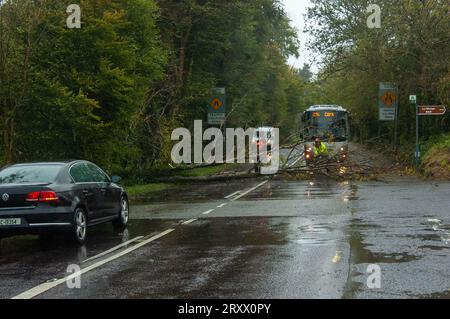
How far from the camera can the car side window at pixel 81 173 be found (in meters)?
12.0

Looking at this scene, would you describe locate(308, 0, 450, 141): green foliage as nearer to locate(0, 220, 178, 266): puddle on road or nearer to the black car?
locate(0, 220, 178, 266): puddle on road

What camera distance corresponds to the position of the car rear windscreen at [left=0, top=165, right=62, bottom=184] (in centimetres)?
1139

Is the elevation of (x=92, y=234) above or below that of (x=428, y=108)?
below

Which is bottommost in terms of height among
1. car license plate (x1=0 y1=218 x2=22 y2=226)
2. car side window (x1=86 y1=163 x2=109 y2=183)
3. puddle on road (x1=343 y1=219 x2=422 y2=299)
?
puddle on road (x1=343 y1=219 x2=422 y2=299)

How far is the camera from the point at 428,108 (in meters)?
28.1

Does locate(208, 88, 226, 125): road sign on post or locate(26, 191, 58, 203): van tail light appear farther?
locate(208, 88, 226, 125): road sign on post

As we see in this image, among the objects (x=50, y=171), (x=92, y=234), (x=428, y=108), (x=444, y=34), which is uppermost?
(x=444, y=34)

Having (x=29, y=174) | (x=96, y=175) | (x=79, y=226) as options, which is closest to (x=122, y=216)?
(x=96, y=175)

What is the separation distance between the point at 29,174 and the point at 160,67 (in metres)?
16.5

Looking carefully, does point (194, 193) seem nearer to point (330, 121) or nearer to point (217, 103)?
point (330, 121)

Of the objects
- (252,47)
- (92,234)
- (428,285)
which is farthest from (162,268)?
(252,47)

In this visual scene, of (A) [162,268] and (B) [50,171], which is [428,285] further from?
(B) [50,171]

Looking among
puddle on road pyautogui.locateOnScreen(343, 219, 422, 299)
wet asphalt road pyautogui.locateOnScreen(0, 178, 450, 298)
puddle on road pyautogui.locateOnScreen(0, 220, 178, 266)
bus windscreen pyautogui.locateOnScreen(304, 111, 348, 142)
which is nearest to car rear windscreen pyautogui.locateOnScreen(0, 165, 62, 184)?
puddle on road pyautogui.locateOnScreen(0, 220, 178, 266)

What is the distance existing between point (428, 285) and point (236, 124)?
40464mm
